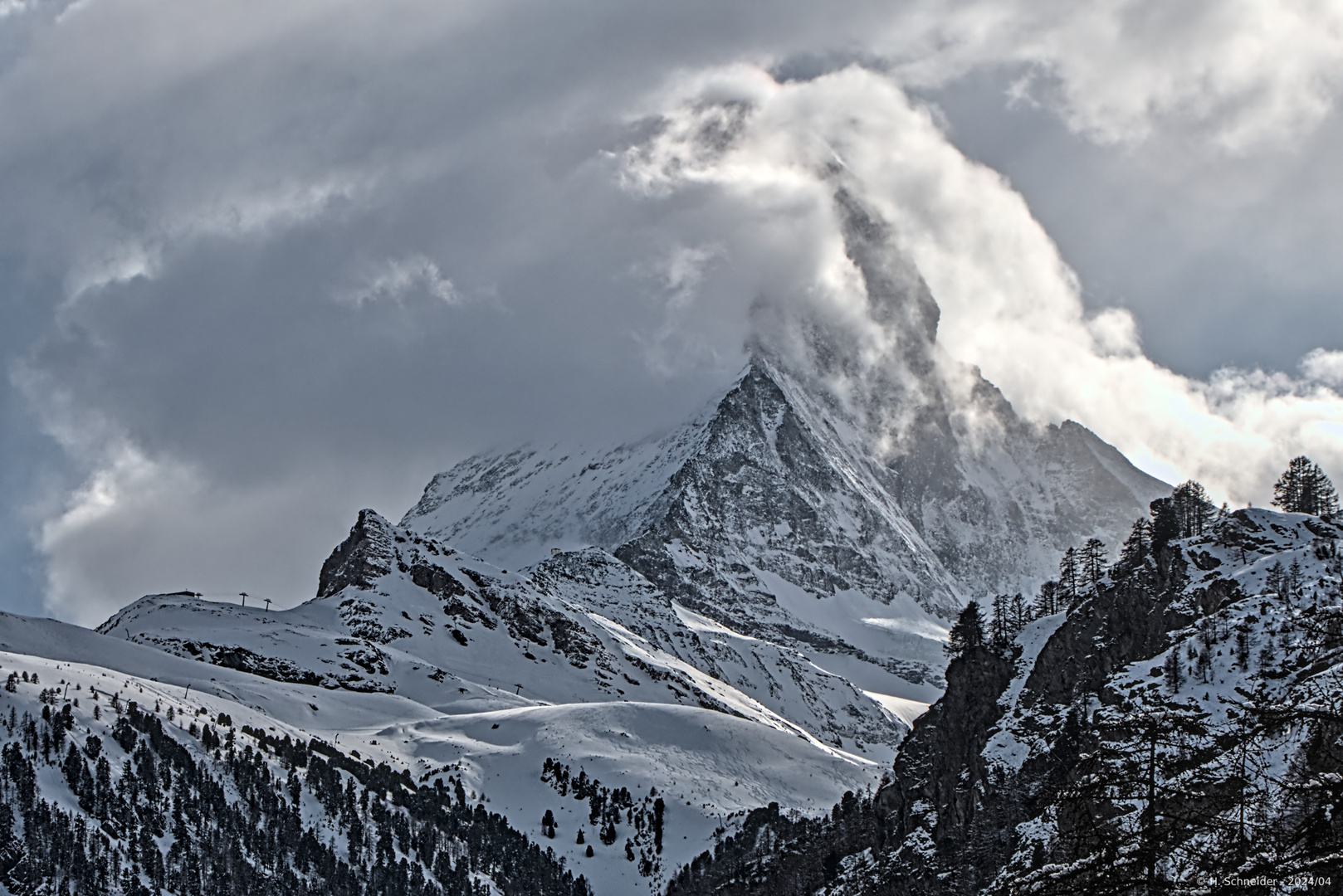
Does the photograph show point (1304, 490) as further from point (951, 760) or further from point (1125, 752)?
point (1125, 752)

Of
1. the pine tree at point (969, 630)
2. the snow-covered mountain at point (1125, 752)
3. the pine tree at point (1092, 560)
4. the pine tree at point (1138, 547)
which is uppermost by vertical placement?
the pine tree at point (1092, 560)

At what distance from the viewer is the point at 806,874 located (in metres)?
110

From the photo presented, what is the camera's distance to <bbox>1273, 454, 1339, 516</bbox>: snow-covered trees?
13612cm

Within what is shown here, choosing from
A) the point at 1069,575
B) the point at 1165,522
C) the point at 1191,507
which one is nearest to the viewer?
the point at 1165,522

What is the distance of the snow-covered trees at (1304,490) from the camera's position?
13612 cm

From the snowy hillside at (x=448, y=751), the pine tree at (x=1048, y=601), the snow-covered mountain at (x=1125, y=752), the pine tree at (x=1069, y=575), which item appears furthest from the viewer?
the pine tree at (x=1069, y=575)

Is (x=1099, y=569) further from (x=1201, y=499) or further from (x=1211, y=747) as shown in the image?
(x=1211, y=747)

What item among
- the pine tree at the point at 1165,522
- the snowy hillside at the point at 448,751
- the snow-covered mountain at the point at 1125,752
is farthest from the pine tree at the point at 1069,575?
the snowy hillside at the point at 448,751

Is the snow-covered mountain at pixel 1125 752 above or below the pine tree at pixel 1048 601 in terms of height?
below

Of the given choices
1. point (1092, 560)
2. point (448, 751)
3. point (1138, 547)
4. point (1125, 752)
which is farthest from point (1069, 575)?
point (1125, 752)

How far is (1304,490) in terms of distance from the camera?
138m

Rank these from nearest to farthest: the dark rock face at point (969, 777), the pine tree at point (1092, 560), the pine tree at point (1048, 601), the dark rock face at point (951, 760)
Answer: the dark rock face at point (969, 777) → the dark rock face at point (951, 760) → the pine tree at point (1092, 560) → the pine tree at point (1048, 601)

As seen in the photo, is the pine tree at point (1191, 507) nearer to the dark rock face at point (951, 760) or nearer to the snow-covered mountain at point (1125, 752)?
the snow-covered mountain at point (1125, 752)

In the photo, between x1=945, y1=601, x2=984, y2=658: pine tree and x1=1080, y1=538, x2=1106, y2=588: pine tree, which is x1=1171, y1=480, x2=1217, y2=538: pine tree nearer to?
x1=1080, y1=538, x2=1106, y2=588: pine tree
